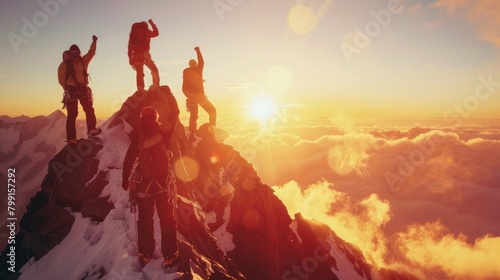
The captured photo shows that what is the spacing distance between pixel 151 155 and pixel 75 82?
907 cm

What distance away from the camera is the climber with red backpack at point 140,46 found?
1566 cm

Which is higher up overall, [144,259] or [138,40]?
[138,40]

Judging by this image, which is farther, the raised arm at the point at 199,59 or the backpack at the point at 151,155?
the raised arm at the point at 199,59

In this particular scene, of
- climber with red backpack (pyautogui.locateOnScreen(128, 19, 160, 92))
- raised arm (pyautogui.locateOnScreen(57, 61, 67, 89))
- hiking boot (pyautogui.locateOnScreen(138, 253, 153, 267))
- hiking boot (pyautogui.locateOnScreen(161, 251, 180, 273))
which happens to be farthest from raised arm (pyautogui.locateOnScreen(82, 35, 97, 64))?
hiking boot (pyautogui.locateOnScreen(161, 251, 180, 273))

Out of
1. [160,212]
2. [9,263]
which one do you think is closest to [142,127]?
[160,212]

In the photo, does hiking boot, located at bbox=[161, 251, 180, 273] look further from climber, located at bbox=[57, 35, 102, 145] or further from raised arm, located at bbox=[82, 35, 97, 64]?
raised arm, located at bbox=[82, 35, 97, 64]

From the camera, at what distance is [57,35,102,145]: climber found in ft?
42.6

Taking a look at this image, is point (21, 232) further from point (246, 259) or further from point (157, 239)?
point (246, 259)

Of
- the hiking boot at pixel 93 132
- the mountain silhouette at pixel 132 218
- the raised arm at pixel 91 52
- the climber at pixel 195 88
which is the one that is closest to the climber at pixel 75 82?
the raised arm at pixel 91 52

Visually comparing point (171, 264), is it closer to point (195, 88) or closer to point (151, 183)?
point (151, 183)

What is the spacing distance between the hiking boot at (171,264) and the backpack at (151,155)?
87.9 inches

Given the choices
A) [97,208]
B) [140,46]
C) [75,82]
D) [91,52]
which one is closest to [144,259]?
[97,208]

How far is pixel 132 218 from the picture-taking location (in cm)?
1016

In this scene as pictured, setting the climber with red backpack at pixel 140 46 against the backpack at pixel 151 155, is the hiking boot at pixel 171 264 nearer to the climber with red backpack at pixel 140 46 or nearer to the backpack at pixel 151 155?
the backpack at pixel 151 155
